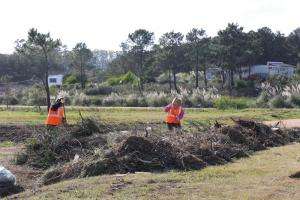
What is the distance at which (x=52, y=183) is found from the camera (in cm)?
1230

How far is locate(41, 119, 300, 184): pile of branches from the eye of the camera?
41.0 ft

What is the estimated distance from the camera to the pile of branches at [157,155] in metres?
12.5

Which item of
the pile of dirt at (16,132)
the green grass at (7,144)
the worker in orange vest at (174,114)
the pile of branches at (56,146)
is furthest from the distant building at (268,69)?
the pile of branches at (56,146)

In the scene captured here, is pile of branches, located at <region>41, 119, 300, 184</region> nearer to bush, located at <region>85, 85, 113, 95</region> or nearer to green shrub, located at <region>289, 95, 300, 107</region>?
green shrub, located at <region>289, 95, 300, 107</region>

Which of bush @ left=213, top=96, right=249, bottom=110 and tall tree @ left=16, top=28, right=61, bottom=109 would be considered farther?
tall tree @ left=16, top=28, right=61, bottom=109

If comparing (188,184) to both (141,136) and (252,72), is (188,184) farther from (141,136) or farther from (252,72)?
(252,72)

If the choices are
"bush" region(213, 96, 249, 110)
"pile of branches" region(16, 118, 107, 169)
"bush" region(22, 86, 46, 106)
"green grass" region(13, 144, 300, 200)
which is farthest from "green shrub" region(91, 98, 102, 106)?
"green grass" region(13, 144, 300, 200)

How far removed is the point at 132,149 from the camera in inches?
518

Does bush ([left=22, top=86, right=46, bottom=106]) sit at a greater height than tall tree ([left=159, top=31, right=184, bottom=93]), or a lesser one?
lesser

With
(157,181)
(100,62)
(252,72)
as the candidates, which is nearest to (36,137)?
(157,181)

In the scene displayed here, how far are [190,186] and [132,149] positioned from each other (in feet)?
9.18

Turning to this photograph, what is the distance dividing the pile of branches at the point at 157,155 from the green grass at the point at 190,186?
634 millimetres

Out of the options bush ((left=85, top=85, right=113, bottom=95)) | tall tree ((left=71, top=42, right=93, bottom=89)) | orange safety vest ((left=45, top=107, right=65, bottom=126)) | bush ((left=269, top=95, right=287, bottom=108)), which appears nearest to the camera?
orange safety vest ((left=45, top=107, right=65, bottom=126))

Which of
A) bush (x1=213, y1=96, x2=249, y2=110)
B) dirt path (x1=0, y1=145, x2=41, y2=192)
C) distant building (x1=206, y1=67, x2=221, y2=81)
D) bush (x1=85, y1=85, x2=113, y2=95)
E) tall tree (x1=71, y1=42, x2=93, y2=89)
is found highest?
tall tree (x1=71, y1=42, x2=93, y2=89)
